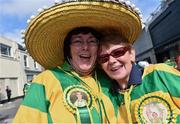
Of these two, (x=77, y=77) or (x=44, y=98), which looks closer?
(x=44, y=98)

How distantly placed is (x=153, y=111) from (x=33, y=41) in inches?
43.0

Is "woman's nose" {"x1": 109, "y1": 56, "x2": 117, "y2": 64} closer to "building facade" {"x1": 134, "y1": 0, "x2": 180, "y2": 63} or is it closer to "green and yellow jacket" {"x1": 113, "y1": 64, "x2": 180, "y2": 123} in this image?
"green and yellow jacket" {"x1": 113, "y1": 64, "x2": 180, "y2": 123}

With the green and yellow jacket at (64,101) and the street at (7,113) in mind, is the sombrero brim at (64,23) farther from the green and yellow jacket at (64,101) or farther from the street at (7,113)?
the street at (7,113)

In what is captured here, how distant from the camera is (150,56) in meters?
26.3

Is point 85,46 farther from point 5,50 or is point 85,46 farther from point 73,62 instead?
point 5,50

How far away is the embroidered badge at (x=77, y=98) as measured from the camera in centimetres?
234

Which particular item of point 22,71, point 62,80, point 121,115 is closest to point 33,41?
point 62,80

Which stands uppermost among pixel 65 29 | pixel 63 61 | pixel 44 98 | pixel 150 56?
pixel 150 56

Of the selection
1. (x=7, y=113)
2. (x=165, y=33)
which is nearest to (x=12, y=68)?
(x=7, y=113)

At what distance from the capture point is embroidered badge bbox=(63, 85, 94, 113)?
2.34m

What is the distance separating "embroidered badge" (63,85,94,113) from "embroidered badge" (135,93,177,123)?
0.34 m

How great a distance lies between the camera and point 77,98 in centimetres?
240

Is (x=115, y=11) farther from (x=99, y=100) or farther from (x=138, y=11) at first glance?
(x=99, y=100)

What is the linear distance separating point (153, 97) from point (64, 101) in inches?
23.9
